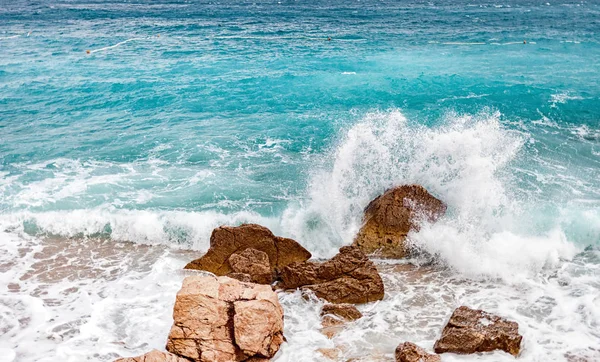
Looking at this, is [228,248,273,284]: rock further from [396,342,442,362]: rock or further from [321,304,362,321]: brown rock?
[396,342,442,362]: rock

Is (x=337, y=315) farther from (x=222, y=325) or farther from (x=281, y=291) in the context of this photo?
Answer: (x=222, y=325)

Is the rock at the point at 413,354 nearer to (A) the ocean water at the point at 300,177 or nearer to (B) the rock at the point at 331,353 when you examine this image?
(A) the ocean water at the point at 300,177

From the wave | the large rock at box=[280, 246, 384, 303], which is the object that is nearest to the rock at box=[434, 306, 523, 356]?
the large rock at box=[280, 246, 384, 303]

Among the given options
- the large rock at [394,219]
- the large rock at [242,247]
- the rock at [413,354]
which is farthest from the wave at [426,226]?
the rock at [413,354]

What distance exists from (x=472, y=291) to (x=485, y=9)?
147ft

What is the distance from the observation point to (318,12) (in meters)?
47.3

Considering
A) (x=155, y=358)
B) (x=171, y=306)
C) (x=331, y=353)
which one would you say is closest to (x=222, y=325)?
(x=155, y=358)

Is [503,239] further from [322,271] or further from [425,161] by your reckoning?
[322,271]

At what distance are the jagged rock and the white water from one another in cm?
13

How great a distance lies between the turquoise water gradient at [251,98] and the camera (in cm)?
1447

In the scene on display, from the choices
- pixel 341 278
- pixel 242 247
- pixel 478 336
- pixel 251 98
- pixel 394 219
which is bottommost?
pixel 478 336

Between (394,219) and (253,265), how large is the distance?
3019mm

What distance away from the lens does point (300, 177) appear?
1473 cm

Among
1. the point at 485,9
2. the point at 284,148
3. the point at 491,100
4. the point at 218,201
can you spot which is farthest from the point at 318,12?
the point at 218,201
